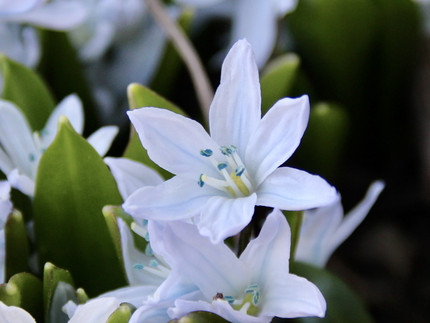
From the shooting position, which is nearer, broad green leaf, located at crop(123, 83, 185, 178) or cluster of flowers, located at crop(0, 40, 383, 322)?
Result: cluster of flowers, located at crop(0, 40, 383, 322)

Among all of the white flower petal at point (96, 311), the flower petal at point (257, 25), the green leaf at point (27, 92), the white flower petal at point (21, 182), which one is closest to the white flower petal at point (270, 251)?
the white flower petal at point (96, 311)

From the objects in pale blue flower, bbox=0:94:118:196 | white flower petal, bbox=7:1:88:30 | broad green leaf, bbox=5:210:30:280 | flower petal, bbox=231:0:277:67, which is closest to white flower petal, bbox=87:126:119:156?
pale blue flower, bbox=0:94:118:196

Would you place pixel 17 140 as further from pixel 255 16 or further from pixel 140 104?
pixel 255 16

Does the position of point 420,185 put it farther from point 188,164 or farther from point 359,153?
point 188,164

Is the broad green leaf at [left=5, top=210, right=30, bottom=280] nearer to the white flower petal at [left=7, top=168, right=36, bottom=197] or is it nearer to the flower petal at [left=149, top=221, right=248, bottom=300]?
the white flower petal at [left=7, top=168, right=36, bottom=197]

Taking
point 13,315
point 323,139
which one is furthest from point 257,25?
point 13,315

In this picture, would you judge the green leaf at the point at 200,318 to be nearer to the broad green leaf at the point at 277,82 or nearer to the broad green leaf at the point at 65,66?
the broad green leaf at the point at 277,82
